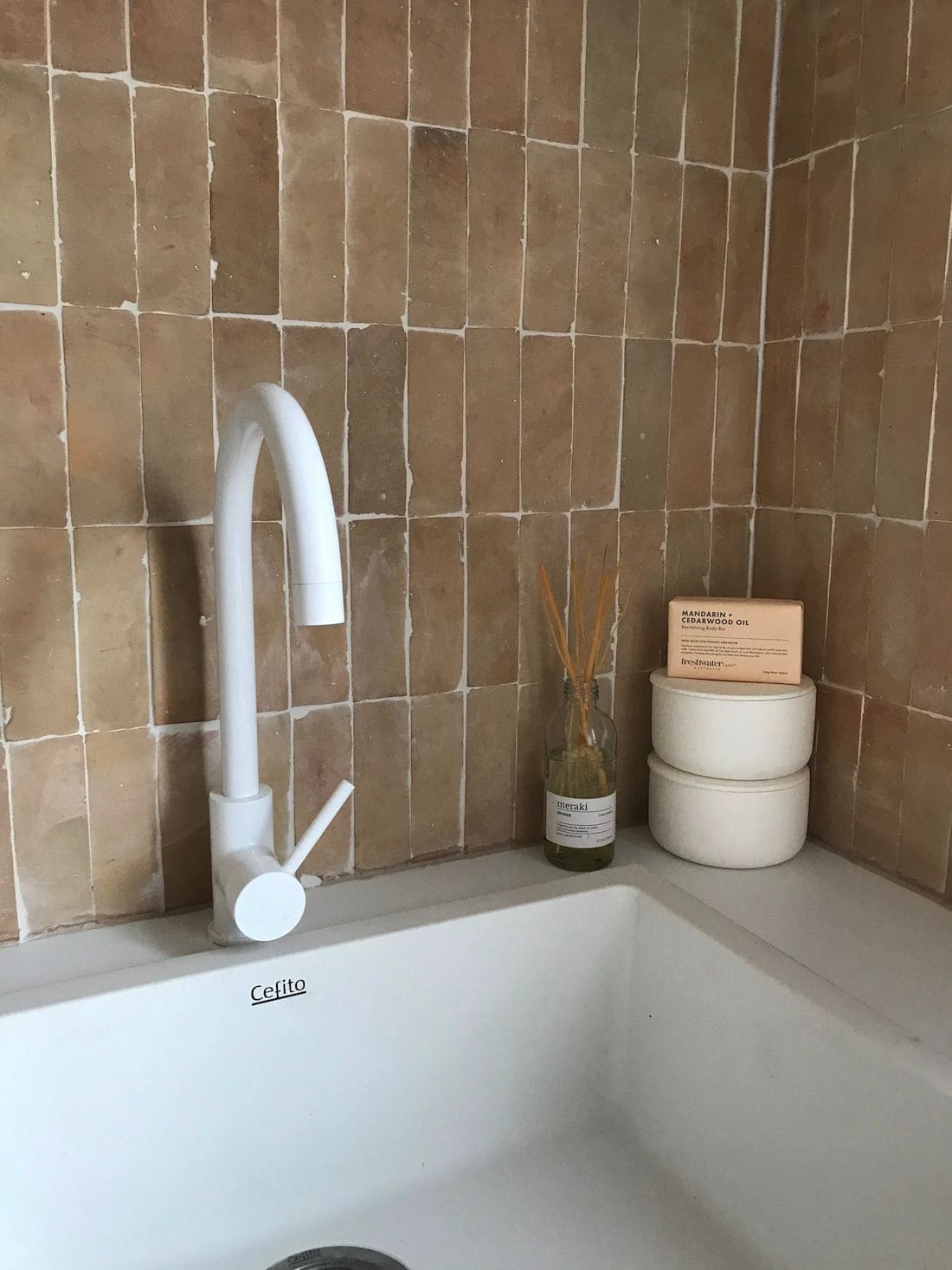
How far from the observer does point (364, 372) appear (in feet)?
2.73

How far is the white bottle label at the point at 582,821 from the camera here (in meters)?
0.88

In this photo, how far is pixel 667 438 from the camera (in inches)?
38.4

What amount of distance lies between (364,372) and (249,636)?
24 centimetres

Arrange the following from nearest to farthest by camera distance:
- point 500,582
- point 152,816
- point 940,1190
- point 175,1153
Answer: point 940,1190 < point 175,1153 < point 152,816 < point 500,582

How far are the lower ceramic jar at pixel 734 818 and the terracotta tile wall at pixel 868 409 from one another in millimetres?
70

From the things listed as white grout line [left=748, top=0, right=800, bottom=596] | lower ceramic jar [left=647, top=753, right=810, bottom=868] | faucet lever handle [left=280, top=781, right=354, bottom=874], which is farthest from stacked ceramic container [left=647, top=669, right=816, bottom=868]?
faucet lever handle [left=280, top=781, right=354, bottom=874]

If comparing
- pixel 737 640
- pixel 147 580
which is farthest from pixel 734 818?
pixel 147 580

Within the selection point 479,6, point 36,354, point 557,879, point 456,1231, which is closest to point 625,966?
point 557,879

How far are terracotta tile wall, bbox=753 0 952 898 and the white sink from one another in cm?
23

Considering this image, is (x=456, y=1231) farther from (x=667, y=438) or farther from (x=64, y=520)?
(x=667, y=438)

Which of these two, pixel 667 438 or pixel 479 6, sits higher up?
pixel 479 6

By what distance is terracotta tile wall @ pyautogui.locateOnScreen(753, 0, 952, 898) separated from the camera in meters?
0.84

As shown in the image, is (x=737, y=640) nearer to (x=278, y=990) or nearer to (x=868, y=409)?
(x=868, y=409)

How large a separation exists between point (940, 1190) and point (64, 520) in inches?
26.5
